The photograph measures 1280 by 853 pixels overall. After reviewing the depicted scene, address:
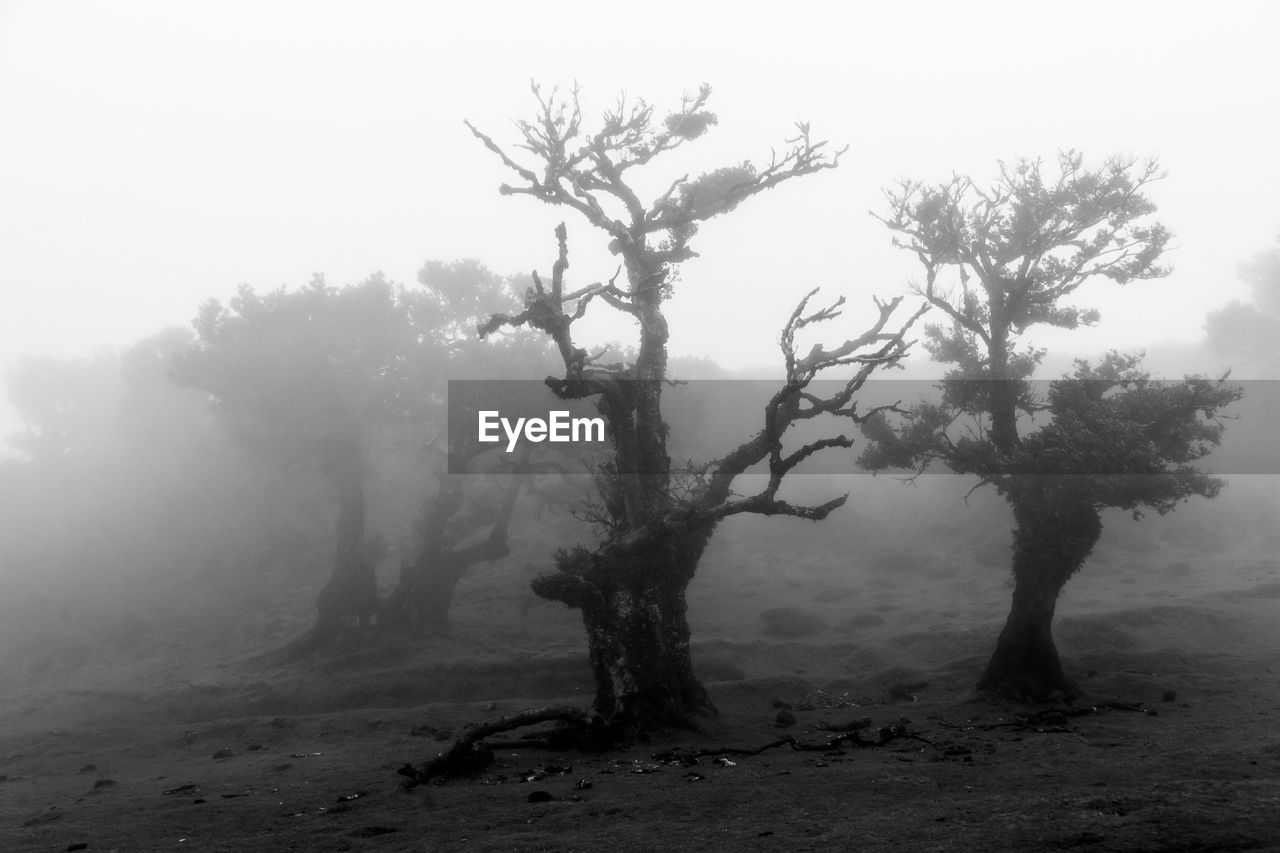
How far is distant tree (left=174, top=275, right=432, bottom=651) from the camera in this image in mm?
35250

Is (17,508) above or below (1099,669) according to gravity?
above

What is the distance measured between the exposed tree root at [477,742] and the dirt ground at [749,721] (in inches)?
17.0

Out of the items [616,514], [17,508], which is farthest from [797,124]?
[17,508]

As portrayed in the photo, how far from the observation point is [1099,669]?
21203 mm

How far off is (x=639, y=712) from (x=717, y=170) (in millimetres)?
12609

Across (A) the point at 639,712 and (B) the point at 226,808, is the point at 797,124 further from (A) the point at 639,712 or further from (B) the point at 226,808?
(B) the point at 226,808

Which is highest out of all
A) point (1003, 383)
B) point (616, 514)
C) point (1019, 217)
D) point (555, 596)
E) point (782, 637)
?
point (1019, 217)

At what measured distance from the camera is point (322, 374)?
36.1 m

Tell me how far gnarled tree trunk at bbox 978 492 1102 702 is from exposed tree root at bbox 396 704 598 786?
979cm

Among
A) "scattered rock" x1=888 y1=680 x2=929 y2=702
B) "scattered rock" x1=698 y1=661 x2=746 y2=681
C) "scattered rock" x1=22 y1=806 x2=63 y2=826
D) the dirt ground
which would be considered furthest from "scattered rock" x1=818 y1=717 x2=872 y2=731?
"scattered rock" x1=22 y1=806 x2=63 y2=826

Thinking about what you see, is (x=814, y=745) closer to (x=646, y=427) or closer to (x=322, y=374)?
(x=646, y=427)

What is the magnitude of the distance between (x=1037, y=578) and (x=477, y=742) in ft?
44.3

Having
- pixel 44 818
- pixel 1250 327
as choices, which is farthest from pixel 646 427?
pixel 1250 327

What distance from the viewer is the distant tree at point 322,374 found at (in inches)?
1388
